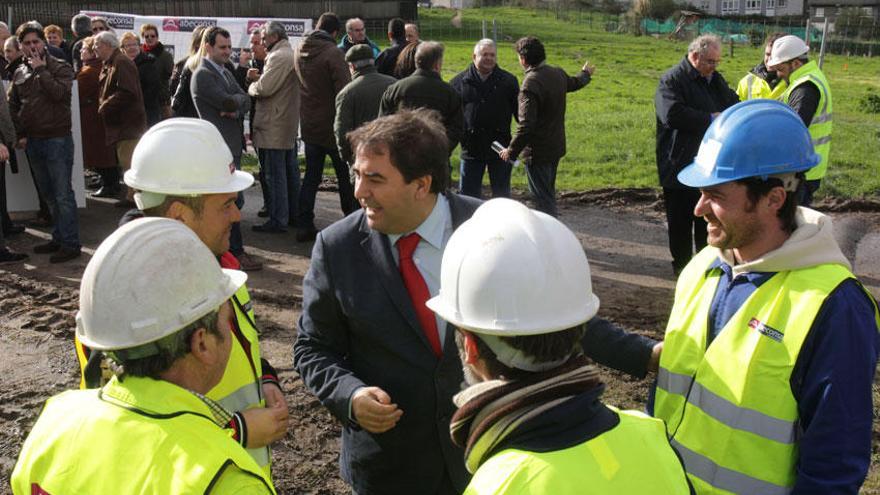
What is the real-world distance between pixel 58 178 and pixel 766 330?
25.2ft

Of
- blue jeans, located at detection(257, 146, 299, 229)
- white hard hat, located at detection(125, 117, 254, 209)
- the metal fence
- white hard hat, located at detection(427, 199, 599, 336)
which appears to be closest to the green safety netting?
the metal fence

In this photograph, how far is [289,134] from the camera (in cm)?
904

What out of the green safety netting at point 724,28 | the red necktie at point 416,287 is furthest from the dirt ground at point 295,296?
the green safety netting at point 724,28

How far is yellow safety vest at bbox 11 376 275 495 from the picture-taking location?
75.9 inches

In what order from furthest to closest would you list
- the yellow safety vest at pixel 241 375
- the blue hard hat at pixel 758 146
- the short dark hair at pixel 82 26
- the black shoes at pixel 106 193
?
the short dark hair at pixel 82 26 → the black shoes at pixel 106 193 → the yellow safety vest at pixel 241 375 → the blue hard hat at pixel 758 146

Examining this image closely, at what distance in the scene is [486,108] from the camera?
885 centimetres

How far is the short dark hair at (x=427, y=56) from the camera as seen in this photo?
800 centimetres

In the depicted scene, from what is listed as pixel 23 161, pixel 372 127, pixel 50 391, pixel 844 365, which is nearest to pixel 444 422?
pixel 372 127

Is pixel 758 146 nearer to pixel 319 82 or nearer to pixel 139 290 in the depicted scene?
pixel 139 290

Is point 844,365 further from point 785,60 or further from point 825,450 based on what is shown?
point 785,60

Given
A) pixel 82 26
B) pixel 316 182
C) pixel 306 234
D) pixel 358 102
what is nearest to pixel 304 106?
pixel 316 182

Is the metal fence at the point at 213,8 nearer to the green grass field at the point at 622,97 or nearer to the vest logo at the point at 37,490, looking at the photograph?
the green grass field at the point at 622,97

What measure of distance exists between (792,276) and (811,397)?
0.36m

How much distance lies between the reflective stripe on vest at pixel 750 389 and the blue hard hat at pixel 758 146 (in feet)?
1.09
